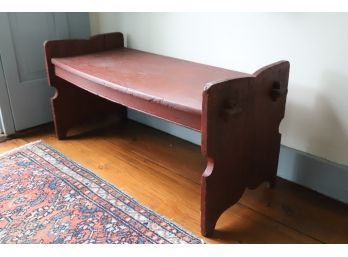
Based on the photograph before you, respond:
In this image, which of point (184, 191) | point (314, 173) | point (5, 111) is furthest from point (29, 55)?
point (314, 173)

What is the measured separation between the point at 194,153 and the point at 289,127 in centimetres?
48

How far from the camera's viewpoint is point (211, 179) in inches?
39.4

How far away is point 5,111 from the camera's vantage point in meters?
1.73

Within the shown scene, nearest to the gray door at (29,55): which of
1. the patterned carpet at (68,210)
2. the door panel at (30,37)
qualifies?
the door panel at (30,37)

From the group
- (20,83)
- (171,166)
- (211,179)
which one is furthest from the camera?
(20,83)

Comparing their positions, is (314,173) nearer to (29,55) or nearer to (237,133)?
(237,133)

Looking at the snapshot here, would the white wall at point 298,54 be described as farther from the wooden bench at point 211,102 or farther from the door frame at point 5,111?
the door frame at point 5,111

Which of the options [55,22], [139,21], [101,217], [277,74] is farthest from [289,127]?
[55,22]

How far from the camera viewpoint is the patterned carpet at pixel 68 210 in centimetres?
109

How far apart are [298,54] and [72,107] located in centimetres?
115

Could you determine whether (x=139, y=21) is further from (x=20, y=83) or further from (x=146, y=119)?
(x=20, y=83)

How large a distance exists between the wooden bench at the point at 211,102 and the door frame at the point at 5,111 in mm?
284

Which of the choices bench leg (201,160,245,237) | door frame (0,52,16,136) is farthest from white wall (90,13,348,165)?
door frame (0,52,16,136)

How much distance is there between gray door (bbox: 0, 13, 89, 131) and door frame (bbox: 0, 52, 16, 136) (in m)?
0.01
